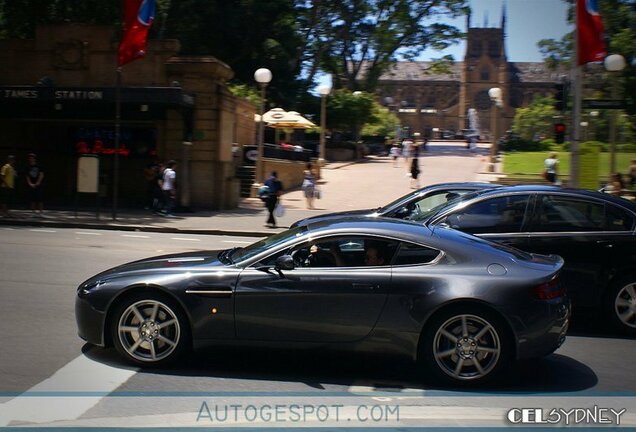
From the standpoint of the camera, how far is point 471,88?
135 m

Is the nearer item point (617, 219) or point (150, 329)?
point (150, 329)

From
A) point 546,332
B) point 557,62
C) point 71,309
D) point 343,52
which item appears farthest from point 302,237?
point 343,52

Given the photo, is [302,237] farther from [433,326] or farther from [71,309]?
[71,309]

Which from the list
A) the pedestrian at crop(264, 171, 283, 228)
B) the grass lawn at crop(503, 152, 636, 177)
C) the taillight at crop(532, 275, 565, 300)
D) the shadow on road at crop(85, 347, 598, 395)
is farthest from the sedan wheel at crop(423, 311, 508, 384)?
the grass lawn at crop(503, 152, 636, 177)

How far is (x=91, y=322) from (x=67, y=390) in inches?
29.1

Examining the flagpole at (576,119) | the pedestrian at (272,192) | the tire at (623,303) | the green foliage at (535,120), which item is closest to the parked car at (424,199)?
the tire at (623,303)

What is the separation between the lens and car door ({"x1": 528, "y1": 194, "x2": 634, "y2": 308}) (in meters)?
7.96

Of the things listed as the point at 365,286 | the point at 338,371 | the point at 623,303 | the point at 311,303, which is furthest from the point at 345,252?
the point at 623,303

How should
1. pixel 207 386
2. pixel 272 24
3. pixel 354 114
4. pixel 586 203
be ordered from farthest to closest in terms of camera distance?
pixel 354 114 → pixel 272 24 → pixel 586 203 → pixel 207 386

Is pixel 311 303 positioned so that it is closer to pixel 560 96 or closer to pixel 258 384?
pixel 258 384

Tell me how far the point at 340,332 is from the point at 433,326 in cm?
77

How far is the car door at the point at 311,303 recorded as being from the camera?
19.2 feet

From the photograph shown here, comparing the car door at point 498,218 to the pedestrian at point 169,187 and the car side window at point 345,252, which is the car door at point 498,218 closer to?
the car side window at point 345,252

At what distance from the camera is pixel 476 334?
580cm
